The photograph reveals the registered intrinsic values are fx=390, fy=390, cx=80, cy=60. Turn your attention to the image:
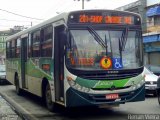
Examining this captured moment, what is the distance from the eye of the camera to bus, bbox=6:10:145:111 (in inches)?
421

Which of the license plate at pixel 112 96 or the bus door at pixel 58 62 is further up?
the bus door at pixel 58 62

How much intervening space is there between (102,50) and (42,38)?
3.35 m

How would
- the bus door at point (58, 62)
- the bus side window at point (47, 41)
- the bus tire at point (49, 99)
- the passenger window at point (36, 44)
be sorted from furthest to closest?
the passenger window at point (36, 44) < the bus tire at point (49, 99) < the bus side window at point (47, 41) < the bus door at point (58, 62)

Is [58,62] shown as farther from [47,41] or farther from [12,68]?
[12,68]

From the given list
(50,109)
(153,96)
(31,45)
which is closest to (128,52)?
(50,109)

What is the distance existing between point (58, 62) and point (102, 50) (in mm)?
1550

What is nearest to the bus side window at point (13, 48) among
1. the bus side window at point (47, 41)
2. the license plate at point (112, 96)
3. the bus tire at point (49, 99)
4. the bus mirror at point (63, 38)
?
the bus side window at point (47, 41)

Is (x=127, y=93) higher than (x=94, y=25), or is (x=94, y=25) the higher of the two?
(x=94, y=25)

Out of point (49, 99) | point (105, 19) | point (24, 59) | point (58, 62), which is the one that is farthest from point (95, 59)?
point (24, 59)

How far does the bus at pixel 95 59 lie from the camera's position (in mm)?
10695

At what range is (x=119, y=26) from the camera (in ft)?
37.2

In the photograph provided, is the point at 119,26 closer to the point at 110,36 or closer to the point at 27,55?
the point at 110,36

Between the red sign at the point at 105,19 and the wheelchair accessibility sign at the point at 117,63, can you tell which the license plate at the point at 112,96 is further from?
the red sign at the point at 105,19

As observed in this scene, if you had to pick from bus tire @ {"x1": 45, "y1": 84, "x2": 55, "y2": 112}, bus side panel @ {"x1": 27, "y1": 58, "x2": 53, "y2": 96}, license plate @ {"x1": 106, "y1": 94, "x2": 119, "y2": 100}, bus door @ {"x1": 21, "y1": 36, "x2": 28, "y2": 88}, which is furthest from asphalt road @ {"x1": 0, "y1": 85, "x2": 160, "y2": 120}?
bus door @ {"x1": 21, "y1": 36, "x2": 28, "y2": 88}
